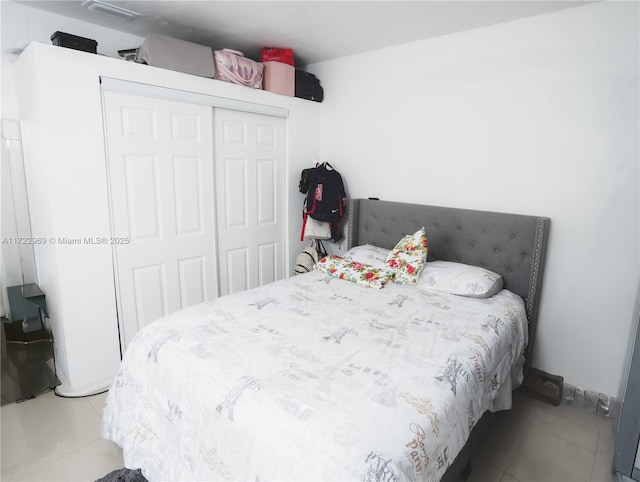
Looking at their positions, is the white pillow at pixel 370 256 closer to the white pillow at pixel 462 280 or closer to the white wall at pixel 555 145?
the white pillow at pixel 462 280

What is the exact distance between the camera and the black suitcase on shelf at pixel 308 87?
3338 millimetres

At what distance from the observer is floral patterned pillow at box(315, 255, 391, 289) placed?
99.5 inches

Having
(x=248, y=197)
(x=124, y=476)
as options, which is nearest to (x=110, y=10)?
(x=248, y=197)

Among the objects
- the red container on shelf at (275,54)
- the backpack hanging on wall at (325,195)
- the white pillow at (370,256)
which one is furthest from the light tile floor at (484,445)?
the red container on shelf at (275,54)

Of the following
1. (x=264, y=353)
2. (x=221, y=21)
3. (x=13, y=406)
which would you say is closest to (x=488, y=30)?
(x=221, y=21)

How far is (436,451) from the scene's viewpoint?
48.4 inches

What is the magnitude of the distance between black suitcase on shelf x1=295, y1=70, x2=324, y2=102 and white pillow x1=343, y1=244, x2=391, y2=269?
150 cm

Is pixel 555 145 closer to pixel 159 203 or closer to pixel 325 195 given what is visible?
pixel 325 195

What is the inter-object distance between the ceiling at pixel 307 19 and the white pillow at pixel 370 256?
63.3 inches

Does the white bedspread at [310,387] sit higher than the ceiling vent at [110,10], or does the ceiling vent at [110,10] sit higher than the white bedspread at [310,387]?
the ceiling vent at [110,10]

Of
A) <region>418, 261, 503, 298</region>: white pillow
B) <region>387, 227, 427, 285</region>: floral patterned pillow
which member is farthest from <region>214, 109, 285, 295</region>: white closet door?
<region>418, 261, 503, 298</region>: white pillow

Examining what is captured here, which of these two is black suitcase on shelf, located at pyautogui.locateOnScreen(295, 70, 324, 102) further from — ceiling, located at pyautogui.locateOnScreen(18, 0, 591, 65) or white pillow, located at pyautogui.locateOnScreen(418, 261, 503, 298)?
white pillow, located at pyautogui.locateOnScreen(418, 261, 503, 298)

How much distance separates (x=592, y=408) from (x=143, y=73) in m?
3.61

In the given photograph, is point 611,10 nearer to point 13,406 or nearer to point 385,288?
point 385,288
